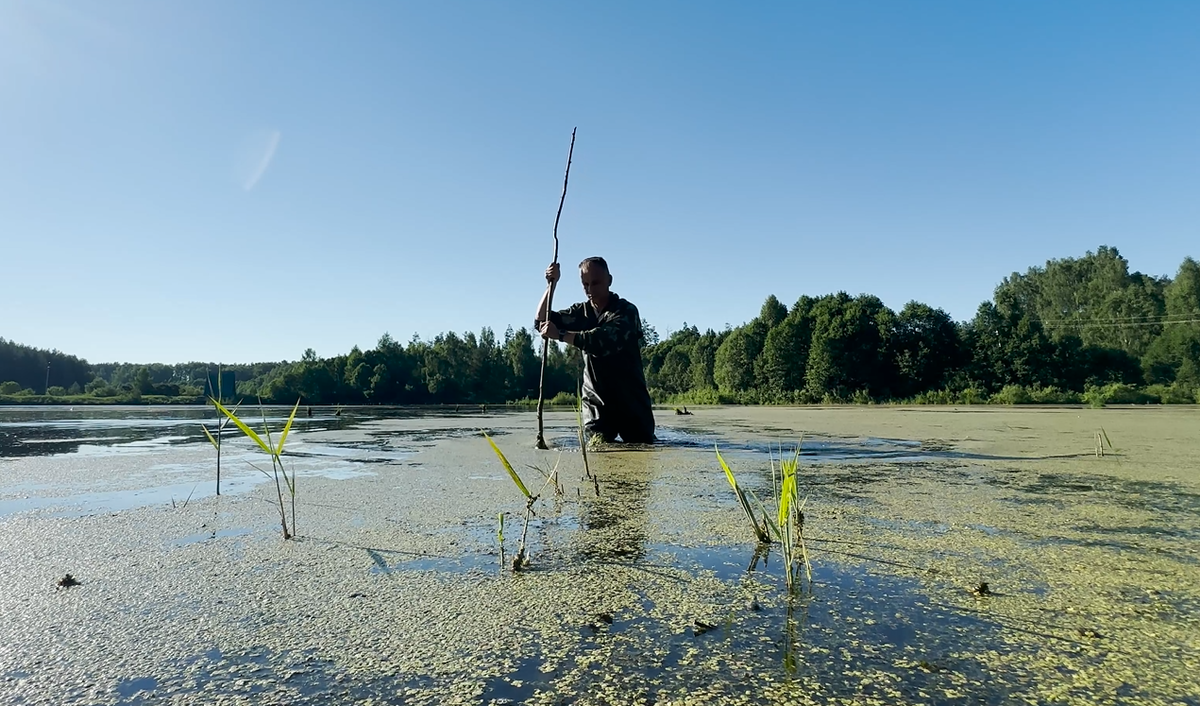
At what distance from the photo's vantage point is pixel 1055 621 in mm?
1288

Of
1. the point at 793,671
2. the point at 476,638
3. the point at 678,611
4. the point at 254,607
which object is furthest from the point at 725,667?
the point at 254,607

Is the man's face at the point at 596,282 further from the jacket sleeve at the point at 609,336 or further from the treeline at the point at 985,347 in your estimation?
the treeline at the point at 985,347

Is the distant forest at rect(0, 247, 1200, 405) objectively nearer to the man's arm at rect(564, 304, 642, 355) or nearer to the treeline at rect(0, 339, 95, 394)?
the treeline at rect(0, 339, 95, 394)

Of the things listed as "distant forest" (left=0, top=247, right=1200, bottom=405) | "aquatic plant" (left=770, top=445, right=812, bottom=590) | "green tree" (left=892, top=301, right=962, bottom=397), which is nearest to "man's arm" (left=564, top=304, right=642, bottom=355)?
"aquatic plant" (left=770, top=445, right=812, bottom=590)

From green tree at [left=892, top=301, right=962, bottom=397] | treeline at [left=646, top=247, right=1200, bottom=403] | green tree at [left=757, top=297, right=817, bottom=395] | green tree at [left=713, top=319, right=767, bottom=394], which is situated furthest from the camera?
green tree at [left=713, top=319, right=767, bottom=394]

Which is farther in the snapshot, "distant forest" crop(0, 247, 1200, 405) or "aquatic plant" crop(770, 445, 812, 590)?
"distant forest" crop(0, 247, 1200, 405)

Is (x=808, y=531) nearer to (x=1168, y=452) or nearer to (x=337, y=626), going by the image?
(x=337, y=626)

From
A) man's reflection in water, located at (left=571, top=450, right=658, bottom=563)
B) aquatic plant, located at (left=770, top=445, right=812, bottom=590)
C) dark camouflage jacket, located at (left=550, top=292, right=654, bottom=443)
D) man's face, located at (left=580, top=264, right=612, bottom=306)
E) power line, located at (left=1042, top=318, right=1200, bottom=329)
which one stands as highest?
power line, located at (left=1042, top=318, right=1200, bottom=329)

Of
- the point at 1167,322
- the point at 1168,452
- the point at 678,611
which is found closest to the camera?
the point at 678,611

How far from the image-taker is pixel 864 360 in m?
31.5

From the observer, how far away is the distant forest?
89.9 ft

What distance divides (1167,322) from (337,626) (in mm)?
41460

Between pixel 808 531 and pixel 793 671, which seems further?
pixel 808 531

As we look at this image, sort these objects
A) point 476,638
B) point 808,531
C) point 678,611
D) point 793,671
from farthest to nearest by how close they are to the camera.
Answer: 1. point 808,531
2. point 678,611
3. point 476,638
4. point 793,671
